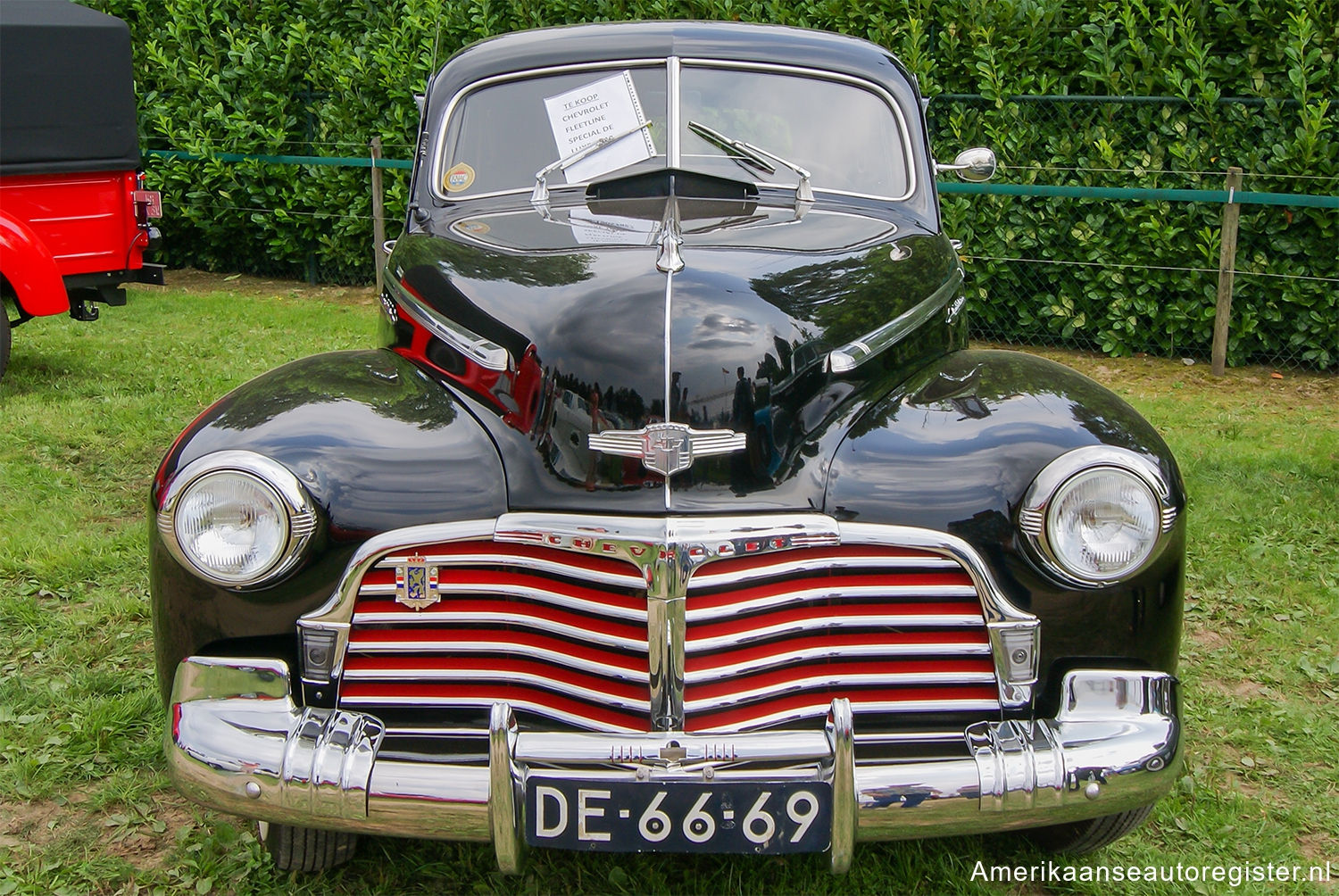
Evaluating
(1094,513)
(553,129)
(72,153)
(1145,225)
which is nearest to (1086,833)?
(1094,513)

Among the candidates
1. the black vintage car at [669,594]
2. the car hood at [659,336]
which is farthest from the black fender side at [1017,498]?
the car hood at [659,336]

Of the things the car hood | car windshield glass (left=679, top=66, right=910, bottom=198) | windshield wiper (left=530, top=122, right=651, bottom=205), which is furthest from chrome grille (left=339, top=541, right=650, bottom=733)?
car windshield glass (left=679, top=66, right=910, bottom=198)

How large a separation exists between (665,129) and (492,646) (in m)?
1.71

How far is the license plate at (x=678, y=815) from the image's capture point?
6.62ft

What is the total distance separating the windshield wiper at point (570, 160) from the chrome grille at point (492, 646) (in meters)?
1.41

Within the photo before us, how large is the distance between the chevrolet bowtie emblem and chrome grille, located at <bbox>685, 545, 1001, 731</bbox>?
22cm

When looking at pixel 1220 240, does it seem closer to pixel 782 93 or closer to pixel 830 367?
pixel 782 93

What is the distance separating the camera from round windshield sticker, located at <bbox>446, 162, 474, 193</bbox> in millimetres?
3488

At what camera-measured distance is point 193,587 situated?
2266mm

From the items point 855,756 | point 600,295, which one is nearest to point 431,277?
point 600,295

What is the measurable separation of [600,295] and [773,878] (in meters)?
1.30

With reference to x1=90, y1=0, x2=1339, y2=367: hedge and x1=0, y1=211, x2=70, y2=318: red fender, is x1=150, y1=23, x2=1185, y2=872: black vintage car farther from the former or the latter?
x1=90, y1=0, x2=1339, y2=367: hedge

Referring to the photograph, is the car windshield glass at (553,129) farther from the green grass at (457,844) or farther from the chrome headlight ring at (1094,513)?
the green grass at (457,844)

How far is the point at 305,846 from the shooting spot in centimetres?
255
